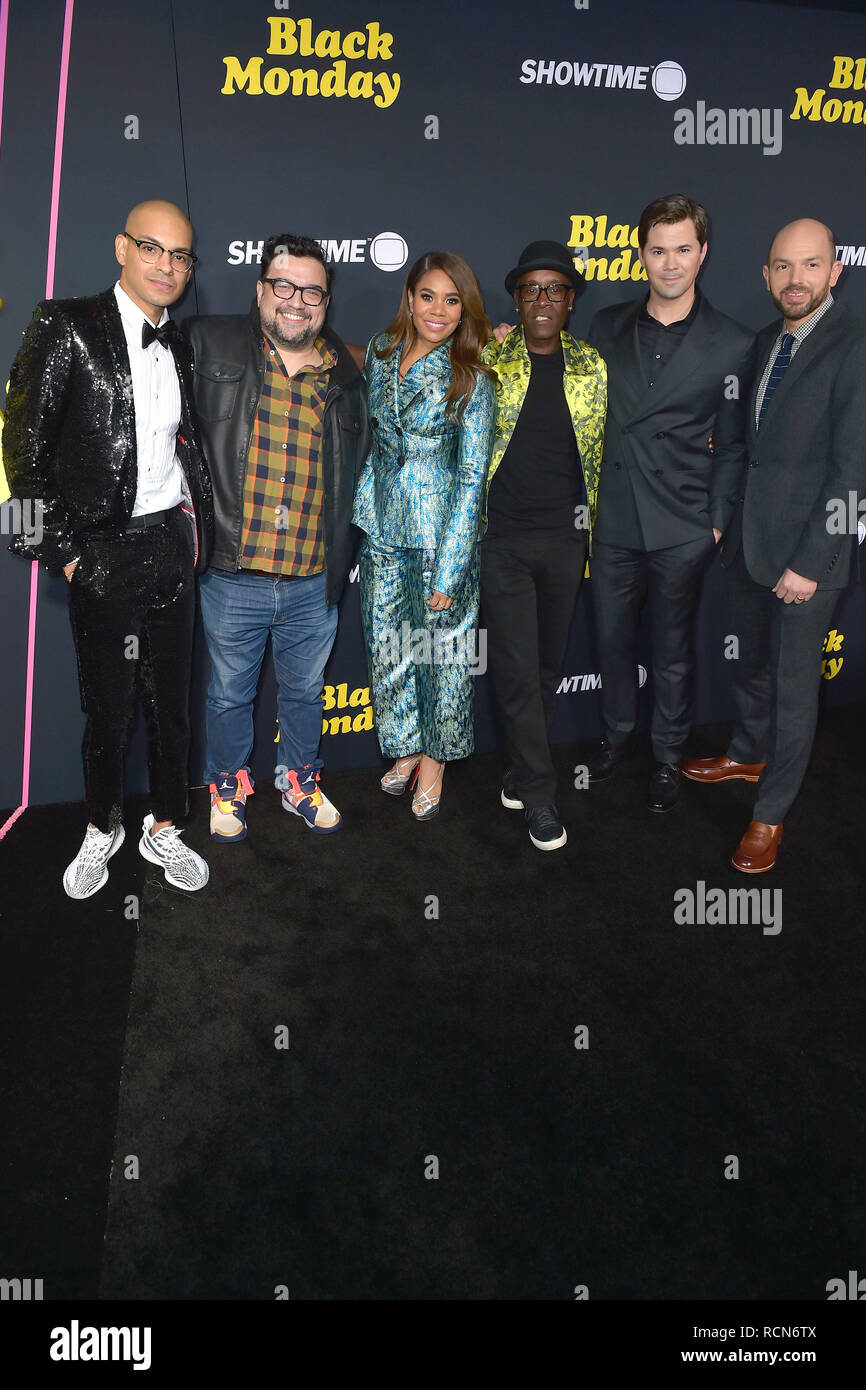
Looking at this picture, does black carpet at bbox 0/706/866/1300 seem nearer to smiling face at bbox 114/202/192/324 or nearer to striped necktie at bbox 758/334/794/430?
striped necktie at bbox 758/334/794/430

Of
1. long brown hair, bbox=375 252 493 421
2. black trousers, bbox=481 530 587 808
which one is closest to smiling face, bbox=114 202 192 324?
long brown hair, bbox=375 252 493 421

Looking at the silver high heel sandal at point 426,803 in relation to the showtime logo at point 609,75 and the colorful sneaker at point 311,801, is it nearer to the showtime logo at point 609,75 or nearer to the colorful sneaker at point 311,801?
the colorful sneaker at point 311,801

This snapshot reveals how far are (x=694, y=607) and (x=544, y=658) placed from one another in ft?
1.98

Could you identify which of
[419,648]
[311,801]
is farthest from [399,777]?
[419,648]

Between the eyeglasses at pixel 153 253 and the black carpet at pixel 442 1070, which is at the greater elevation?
the eyeglasses at pixel 153 253

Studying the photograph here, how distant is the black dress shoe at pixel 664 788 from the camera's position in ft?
12.3

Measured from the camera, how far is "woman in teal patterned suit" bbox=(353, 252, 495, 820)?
304 centimetres

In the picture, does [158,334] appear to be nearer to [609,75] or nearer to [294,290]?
[294,290]

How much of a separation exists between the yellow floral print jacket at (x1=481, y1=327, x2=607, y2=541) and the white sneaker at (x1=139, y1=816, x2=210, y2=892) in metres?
1.50

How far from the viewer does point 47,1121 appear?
2.38m

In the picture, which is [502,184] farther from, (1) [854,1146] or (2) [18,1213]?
(2) [18,1213]

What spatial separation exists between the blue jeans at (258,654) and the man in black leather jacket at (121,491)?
0.67ft

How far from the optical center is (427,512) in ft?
10.5

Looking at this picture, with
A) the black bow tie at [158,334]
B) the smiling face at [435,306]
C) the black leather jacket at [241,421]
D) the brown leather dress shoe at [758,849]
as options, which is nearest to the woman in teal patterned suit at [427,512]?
the smiling face at [435,306]
